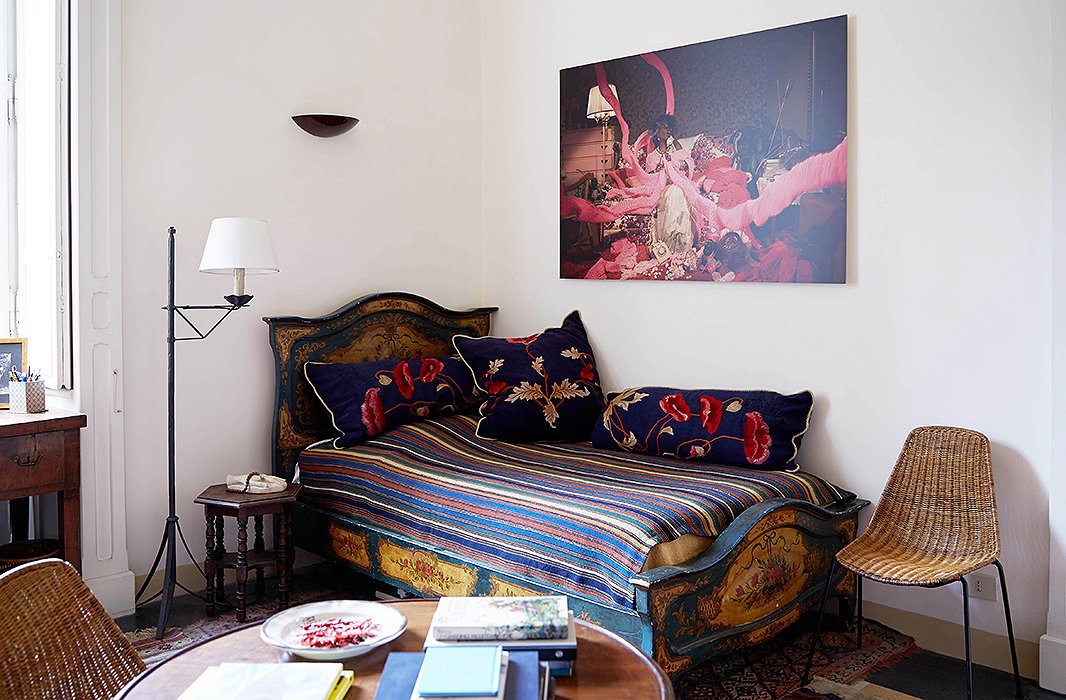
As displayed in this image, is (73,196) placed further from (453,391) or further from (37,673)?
(37,673)

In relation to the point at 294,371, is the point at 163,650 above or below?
below

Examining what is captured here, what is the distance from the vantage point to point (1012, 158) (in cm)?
296

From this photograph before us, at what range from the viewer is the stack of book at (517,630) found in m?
1.64

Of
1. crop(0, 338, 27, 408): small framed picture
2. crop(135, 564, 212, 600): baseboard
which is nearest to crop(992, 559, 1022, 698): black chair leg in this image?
crop(135, 564, 212, 600): baseboard

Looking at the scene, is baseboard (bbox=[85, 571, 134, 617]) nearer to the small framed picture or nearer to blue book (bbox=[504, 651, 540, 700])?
the small framed picture

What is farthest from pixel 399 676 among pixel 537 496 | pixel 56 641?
pixel 537 496

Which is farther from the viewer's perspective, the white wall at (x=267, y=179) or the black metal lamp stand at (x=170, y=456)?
the white wall at (x=267, y=179)

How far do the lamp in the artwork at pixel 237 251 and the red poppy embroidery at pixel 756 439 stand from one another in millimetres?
1736

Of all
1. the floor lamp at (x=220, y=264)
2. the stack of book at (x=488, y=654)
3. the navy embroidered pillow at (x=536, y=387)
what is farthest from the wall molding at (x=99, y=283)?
the stack of book at (x=488, y=654)

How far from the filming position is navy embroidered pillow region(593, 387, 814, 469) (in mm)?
3354

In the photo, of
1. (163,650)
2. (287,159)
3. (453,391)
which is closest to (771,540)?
(453,391)

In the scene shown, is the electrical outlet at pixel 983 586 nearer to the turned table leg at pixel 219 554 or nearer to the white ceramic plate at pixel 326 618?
the white ceramic plate at pixel 326 618

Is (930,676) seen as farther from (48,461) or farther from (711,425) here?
(48,461)

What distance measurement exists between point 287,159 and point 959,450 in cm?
271
